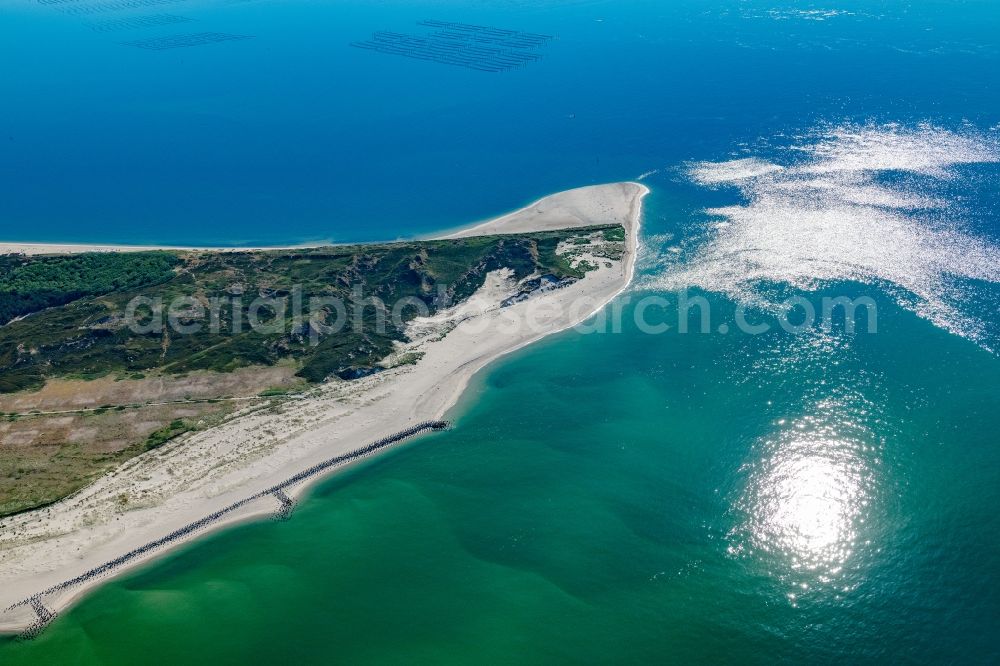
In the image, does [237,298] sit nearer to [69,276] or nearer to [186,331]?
[186,331]

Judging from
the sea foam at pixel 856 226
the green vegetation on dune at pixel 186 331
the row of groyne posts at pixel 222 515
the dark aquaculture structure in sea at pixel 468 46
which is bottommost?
the row of groyne posts at pixel 222 515

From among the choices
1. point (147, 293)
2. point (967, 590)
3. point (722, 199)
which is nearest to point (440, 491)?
point (967, 590)

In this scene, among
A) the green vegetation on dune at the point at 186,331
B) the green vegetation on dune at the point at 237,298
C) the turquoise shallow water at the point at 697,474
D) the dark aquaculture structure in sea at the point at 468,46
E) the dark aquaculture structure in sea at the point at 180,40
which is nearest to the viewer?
the turquoise shallow water at the point at 697,474

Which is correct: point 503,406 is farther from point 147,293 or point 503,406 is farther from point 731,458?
point 147,293

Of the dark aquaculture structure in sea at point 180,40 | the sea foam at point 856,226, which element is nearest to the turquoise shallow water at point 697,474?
the sea foam at point 856,226

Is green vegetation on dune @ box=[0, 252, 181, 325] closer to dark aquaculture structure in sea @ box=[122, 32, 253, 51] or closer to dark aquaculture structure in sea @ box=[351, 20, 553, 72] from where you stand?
dark aquaculture structure in sea @ box=[351, 20, 553, 72]

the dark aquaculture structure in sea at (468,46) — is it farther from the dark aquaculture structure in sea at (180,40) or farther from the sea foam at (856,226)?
the sea foam at (856,226)
